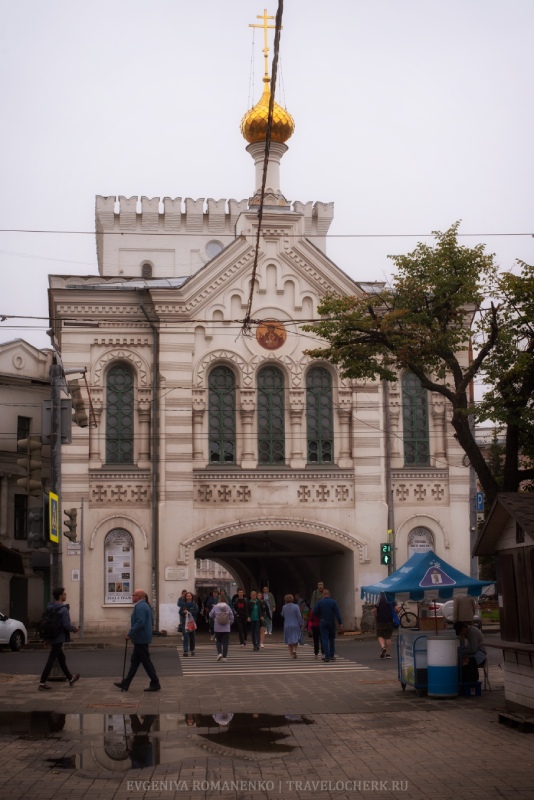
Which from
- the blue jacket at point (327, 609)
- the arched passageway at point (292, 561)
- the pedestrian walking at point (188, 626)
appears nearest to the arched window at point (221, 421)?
the arched passageway at point (292, 561)

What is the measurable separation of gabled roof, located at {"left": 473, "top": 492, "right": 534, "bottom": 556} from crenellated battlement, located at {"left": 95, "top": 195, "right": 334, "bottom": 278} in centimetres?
3517

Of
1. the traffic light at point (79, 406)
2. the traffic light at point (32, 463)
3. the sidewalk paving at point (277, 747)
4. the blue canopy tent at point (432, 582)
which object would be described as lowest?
the sidewalk paving at point (277, 747)

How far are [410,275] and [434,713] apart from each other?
8.61 metres

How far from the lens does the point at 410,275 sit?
68.5 ft

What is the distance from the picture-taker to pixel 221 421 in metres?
37.6

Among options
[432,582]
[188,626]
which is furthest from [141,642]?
[188,626]

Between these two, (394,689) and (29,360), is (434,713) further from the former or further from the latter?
(29,360)

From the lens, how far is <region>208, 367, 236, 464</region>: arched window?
37469 mm

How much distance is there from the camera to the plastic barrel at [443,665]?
672 inches

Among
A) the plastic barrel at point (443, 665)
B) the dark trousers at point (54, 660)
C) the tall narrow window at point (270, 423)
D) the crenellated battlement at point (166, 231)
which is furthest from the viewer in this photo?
the crenellated battlement at point (166, 231)

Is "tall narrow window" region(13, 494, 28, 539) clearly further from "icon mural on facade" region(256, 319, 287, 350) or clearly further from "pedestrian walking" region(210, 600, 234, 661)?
"pedestrian walking" region(210, 600, 234, 661)

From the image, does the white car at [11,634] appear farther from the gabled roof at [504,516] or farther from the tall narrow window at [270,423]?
the gabled roof at [504,516]

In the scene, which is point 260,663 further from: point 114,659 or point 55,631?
point 55,631

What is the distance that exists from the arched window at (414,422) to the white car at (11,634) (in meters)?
14.3
